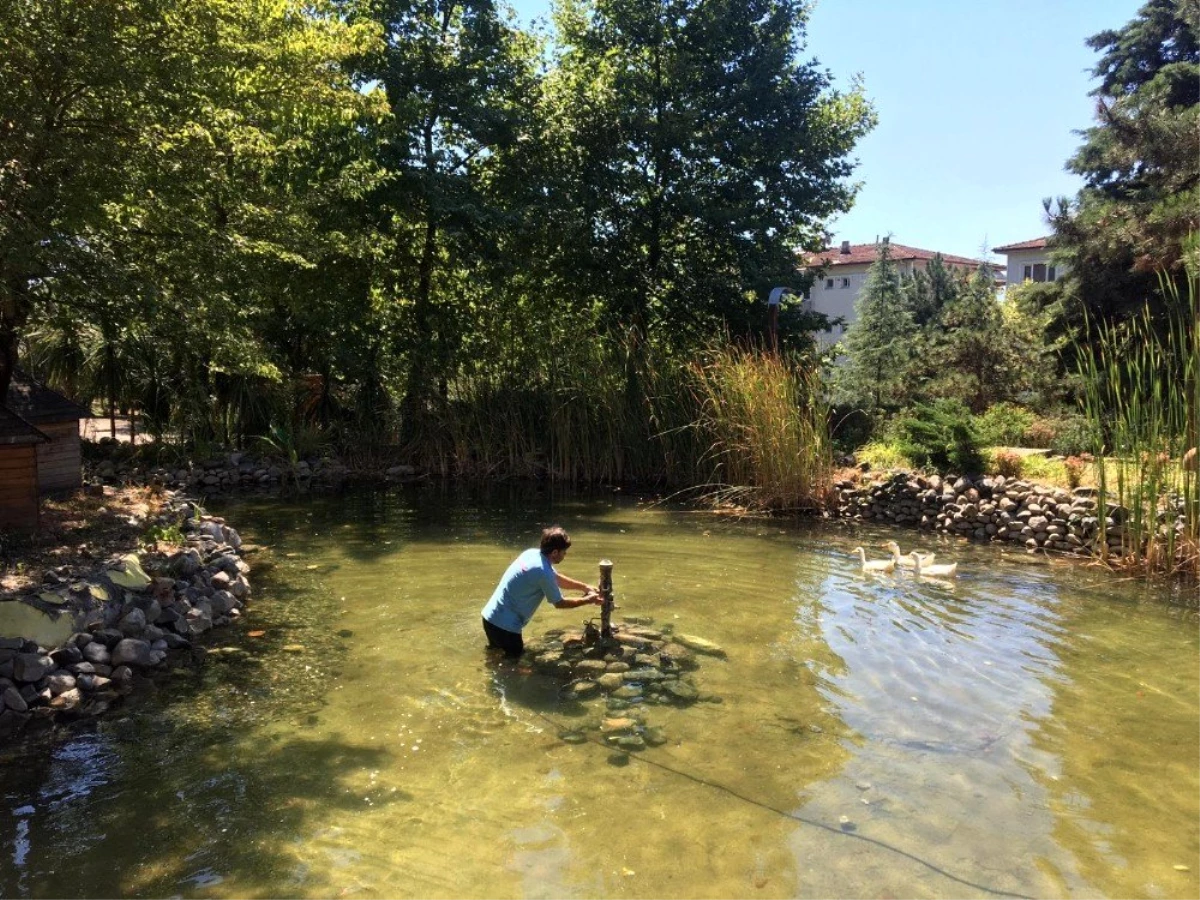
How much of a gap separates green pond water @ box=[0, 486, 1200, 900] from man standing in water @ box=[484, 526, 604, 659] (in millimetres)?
223

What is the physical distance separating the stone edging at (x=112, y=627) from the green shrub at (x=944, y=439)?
27.2ft

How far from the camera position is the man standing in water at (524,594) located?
546cm

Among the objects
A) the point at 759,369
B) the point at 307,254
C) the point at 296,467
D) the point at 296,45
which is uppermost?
the point at 296,45

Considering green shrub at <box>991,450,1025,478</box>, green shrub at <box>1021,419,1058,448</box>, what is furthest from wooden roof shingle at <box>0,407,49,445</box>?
green shrub at <box>1021,419,1058,448</box>

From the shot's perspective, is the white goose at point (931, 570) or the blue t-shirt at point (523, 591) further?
the white goose at point (931, 570)

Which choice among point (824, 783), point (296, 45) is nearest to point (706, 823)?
point (824, 783)

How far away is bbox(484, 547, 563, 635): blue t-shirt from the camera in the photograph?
545cm

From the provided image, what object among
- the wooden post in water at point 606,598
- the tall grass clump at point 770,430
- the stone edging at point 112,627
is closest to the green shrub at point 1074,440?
the tall grass clump at point 770,430

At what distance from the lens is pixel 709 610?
6.85 meters

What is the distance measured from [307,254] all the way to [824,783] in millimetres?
10089

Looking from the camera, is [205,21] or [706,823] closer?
[706,823]

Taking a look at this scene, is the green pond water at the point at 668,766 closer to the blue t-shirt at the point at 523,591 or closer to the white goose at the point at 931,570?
the blue t-shirt at the point at 523,591

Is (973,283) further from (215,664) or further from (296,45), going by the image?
(215,664)

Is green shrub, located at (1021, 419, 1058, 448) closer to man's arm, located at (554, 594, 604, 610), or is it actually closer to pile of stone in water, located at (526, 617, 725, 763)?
pile of stone in water, located at (526, 617, 725, 763)
